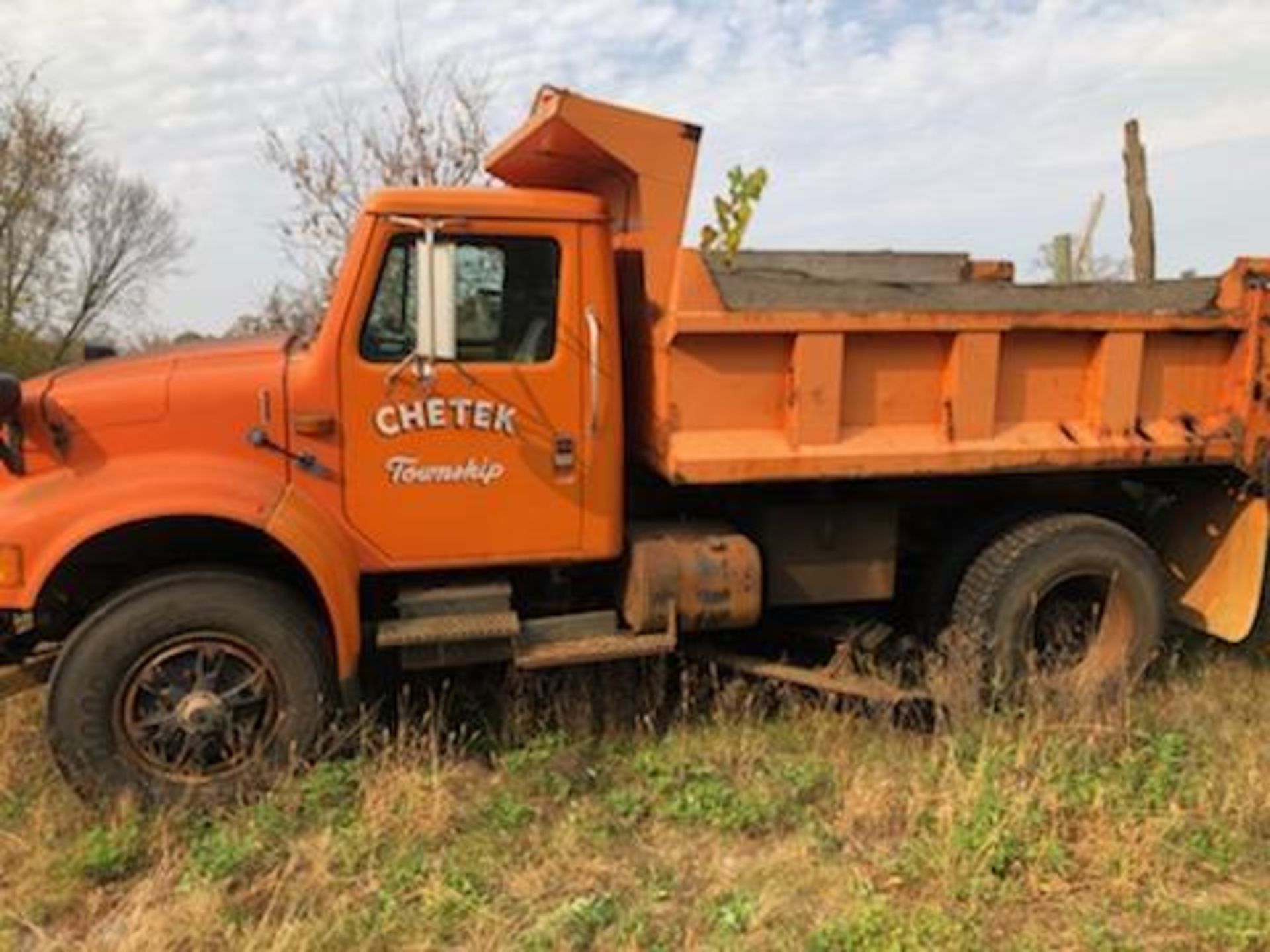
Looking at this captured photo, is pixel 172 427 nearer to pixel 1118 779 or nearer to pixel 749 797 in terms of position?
pixel 749 797

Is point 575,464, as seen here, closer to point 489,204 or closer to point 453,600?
point 453,600

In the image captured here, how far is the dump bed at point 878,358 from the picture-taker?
430 cm

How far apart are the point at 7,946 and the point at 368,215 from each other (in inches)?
107

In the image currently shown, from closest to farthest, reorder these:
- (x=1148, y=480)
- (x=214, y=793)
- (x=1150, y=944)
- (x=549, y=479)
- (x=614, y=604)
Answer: (x=1150, y=944)
(x=214, y=793)
(x=549, y=479)
(x=614, y=604)
(x=1148, y=480)

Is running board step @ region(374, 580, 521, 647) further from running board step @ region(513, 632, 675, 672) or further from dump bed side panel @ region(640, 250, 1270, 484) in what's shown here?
dump bed side panel @ region(640, 250, 1270, 484)

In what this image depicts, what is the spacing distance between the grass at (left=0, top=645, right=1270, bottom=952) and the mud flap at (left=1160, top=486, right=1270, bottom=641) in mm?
639

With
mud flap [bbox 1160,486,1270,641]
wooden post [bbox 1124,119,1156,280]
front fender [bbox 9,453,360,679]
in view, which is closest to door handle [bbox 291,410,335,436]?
front fender [bbox 9,453,360,679]

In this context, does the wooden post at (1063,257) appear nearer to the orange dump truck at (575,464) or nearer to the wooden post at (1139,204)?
the wooden post at (1139,204)

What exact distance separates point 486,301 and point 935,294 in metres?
1.90

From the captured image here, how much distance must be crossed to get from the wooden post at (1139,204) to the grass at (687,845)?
5.52 m

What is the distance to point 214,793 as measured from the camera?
4008 millimetres

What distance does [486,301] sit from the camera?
4301 millimetres

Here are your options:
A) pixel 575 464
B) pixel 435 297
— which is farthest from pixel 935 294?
pixel 435 297

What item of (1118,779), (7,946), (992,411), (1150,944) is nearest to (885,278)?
(992,411)
